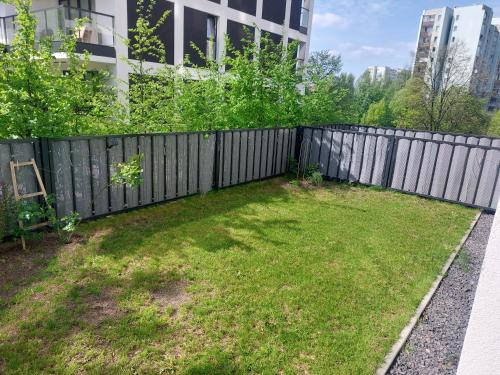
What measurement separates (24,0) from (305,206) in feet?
20.8

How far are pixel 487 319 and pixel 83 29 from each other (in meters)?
13.7

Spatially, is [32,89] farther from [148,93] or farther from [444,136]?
[444,136]

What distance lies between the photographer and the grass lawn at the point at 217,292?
3.01 meters

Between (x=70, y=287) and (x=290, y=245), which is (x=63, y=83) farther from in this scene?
(x=290, y=245)

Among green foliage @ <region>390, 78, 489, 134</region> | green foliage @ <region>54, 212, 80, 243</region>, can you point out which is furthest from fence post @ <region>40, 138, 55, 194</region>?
green foliage @ <region>390, 78, 489, 134</region>

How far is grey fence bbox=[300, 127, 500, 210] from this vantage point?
764cm

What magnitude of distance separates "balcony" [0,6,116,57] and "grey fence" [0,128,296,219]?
24.6 ft

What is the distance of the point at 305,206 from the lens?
7.44m

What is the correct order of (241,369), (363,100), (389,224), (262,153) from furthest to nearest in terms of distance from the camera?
(363,100)
(262,153)
(389,224)
(241,369)

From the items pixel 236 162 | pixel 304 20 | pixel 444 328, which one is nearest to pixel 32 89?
pixel 236 162

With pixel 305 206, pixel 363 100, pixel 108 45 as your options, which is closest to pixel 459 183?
pixel 305 206

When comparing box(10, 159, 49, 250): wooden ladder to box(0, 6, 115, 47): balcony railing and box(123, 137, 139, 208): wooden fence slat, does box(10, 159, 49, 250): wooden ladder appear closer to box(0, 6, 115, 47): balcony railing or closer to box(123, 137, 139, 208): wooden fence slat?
box(123, 137, 139, 208): wooden fence slat

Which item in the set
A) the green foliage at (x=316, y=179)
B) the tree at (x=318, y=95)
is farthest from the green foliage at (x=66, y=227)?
the tree at (x=318, y=95)

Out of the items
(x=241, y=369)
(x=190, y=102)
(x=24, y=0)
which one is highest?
(x=24, y=0)
